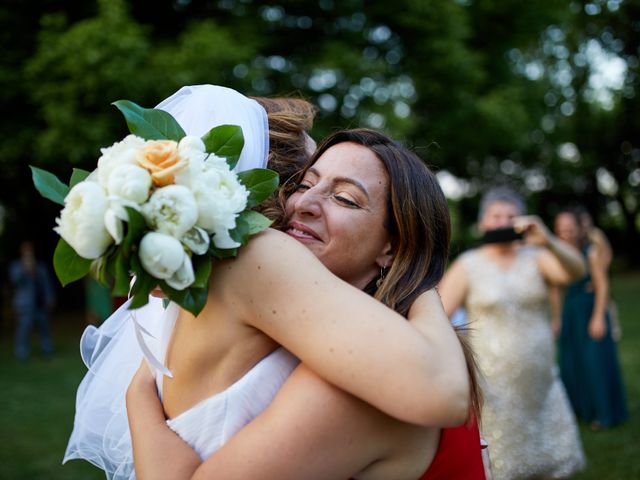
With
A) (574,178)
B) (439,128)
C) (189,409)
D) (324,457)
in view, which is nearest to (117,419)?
(189,409)

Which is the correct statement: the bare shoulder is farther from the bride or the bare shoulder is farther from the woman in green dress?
the woman in green dress

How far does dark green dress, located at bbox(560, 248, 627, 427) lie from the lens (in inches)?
321

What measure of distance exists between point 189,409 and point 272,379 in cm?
26

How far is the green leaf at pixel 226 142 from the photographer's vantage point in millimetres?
1858

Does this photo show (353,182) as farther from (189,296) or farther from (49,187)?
(49,187)

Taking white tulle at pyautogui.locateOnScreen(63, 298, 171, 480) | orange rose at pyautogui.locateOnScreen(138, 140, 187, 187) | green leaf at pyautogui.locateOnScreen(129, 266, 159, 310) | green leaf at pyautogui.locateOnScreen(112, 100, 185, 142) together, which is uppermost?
orange rose at pyautogui.locateOnScreen(138, 140, 187, 187)

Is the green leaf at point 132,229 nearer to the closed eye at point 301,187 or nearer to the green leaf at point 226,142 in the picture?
the green leaf at point 226,142

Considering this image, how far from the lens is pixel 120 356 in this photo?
254cm

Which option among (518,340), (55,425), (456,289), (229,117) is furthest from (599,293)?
(229,117)

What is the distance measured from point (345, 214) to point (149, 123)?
652 millimetres

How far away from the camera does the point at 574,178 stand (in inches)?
1320

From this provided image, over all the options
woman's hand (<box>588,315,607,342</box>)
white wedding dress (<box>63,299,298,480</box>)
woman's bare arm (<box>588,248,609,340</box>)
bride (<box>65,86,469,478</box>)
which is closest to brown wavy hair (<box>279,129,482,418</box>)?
bride (<box>65,86,469,478</box>)

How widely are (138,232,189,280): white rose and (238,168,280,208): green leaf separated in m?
0.33

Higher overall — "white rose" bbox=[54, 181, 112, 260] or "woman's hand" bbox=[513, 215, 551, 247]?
"white rose" bbox=[54, 181, 112, 260]
